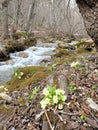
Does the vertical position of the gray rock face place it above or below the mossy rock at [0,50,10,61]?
below

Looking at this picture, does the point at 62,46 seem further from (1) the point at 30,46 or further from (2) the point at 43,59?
(2) the point at 43,59

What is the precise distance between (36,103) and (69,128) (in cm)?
94

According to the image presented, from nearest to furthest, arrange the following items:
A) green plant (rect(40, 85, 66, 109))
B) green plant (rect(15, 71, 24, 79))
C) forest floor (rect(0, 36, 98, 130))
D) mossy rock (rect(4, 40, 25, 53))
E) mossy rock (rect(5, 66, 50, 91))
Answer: forest floor (rect(0, 36, 98, 130)) < green plant (rect(40, 85, 66, 109)) < mossy rock (rect(5, 66, 50, 91)) < green plant (rect(15, 71, 24, 79)) < mossy rock (rect(4, 40, 25, 53))

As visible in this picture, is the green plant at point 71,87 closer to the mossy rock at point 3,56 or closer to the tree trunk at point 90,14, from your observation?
the tree trunk at point 90,14

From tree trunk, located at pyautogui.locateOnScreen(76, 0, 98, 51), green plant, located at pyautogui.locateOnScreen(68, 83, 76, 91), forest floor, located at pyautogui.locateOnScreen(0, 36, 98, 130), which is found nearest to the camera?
forest floor, located at pyautogui.locateOnScreen(0, 36, 98, 130)

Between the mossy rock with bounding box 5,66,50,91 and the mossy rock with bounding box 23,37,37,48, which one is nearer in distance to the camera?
the mossy rock with bounding box 5,66,50,91

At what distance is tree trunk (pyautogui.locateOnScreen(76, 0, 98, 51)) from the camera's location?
5.37 meters

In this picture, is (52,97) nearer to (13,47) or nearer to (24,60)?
(24,60)

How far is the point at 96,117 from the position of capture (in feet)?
11.9

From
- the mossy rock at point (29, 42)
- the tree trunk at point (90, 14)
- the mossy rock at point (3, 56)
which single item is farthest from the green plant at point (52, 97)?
the mossy rock at point (29, 42)

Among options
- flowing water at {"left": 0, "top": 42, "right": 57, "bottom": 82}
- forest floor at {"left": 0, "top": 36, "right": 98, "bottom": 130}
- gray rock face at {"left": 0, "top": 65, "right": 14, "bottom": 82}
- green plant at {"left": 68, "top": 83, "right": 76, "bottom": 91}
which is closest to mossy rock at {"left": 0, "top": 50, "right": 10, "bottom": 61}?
flowing water at {"left": 0, "top": 42, "right": 57, "bottom": 82}

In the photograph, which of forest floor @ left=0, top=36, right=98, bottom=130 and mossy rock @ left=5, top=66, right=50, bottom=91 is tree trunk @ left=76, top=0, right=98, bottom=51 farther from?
mossy rock @ left=5, top=66, right=50, bottom=91

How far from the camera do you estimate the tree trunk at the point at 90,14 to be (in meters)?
5.37

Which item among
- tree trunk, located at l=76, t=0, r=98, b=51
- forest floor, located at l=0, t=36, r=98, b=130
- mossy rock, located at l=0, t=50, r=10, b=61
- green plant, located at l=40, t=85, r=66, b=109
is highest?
tree trunk, located at l=76, t=0, r=98, b=51
